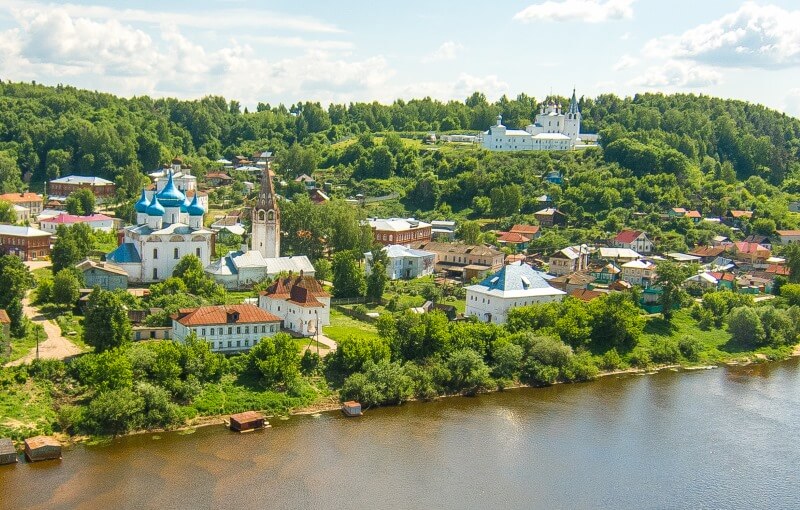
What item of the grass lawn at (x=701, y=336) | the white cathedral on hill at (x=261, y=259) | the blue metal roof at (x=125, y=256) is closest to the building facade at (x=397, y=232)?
the white cathedral on hill at (x=261, y=259)

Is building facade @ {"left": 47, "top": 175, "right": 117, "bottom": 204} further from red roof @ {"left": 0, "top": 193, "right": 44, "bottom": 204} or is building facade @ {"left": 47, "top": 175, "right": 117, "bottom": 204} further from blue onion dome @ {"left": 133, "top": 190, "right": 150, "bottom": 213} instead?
blue onion dome @ {"left": 133, "top": 190, "right": 150, "bottom": 213}

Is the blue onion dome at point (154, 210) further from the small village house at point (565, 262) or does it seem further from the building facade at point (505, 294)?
the small village house at point (565, 262)

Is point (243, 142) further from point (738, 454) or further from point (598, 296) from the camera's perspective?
point (738, 454)

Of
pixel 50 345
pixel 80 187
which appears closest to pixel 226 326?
pixel 50 345

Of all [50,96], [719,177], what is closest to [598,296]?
[719,177]

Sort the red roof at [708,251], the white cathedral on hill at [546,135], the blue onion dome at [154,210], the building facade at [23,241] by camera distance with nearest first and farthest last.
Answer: the blue onion dome at [154,210] < the building facade at [23,241] < the red roof at [708,251] < the white cathedral on hill at [546,135]

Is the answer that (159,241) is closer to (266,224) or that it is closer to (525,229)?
(266,224)
